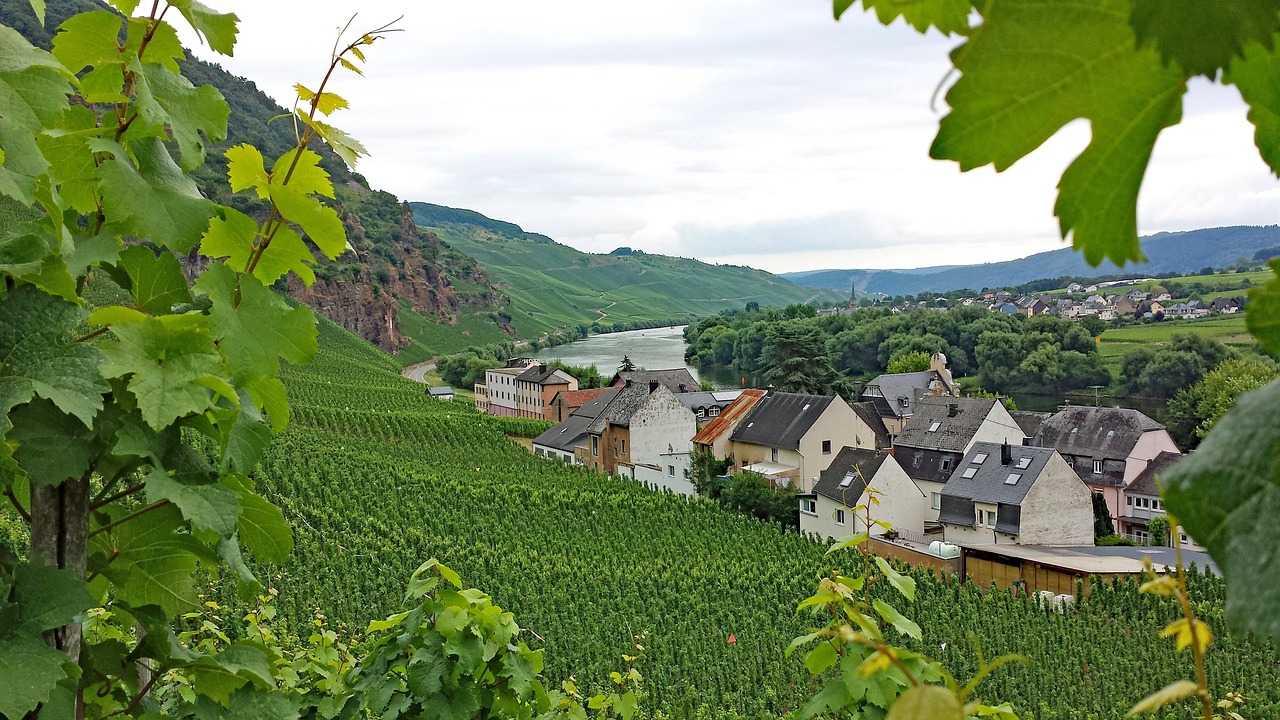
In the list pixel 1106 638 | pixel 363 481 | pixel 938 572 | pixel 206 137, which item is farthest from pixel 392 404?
pixel 206 137

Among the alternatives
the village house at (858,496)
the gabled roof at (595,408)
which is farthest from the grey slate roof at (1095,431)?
the gabled roof at (595,408)

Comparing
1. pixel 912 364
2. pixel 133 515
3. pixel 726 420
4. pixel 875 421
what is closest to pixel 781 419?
→ pixel 726 420

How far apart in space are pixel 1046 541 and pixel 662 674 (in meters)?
16.7

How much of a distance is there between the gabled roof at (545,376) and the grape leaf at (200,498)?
64.1 m

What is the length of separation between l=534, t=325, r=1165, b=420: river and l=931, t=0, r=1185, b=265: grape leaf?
70.2 metres

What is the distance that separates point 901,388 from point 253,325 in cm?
5608

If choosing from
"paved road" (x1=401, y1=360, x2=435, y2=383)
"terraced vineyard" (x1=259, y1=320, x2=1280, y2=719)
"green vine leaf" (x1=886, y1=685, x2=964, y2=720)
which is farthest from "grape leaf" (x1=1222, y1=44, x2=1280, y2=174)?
"paved road" (x1=401, y1=360, x2=435, y2=383)

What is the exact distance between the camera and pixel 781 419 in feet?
123

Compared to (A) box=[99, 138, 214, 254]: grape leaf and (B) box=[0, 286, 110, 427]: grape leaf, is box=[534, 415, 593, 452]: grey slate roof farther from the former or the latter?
(B) box=[0, 286, 110, 427]: grape leaf

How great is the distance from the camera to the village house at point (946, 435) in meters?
35.4

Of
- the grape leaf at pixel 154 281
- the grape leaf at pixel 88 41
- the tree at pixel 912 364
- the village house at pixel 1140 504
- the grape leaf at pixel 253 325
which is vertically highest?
the grape leaf at pixel 88 41

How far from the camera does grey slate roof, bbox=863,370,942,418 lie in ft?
172

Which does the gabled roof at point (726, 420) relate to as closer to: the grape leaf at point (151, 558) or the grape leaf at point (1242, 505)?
the grape leaf at point (151, 558)

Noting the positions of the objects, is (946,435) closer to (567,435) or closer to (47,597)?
(567,435)
